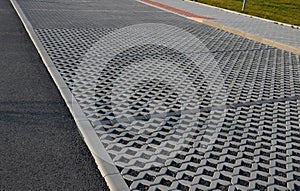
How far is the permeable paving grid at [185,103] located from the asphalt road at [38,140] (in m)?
0.32

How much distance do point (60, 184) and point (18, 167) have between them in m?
0.51

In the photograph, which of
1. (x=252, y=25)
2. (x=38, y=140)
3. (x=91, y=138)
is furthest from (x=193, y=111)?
(x=252, y=25)

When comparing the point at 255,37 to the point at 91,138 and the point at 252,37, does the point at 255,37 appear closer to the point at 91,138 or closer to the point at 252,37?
the point at 252,37

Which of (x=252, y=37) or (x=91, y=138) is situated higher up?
(x=91, y=138)

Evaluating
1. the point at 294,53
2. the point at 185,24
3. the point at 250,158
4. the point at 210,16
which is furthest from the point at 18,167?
the point at 210,16

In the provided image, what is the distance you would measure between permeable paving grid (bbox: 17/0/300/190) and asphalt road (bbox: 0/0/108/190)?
32cm

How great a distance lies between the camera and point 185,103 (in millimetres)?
5184

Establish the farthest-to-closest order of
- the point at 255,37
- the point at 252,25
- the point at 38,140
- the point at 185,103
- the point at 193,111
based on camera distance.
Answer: the point at 252,25 → the point at 255,37 → the point at 185,103 → the point at 193,111 → the point at 38,140

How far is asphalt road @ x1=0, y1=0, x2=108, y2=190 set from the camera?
319 cm

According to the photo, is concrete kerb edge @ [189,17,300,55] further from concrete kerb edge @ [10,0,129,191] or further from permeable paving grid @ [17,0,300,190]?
concrete kerb edge @ [10,0,129,191]

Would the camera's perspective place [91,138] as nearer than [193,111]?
Yes

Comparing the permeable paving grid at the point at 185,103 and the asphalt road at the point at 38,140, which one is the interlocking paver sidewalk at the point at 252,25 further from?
the asphalt road at the point at 38,140

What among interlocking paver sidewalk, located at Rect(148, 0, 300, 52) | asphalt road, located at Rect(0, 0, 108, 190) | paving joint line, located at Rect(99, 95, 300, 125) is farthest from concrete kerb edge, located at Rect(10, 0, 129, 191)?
interlocking paver sidewalk, located at Rect(148, 0, 300, 52)

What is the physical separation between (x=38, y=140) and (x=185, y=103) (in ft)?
7.46
